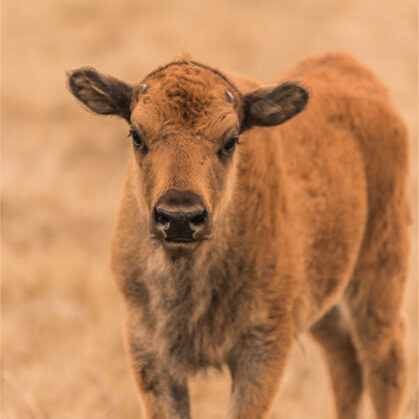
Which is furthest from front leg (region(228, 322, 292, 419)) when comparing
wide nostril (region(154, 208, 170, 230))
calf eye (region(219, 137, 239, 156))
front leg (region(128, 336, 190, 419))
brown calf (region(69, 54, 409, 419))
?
wide nostril (region(154, 208, 170, 230))

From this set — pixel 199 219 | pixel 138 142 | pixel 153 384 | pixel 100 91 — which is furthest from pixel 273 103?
pixel 153 384

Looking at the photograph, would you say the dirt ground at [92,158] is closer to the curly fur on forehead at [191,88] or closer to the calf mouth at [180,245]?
the calf mouth at [180,245]

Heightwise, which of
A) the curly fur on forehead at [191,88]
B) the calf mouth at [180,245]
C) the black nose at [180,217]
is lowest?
the calf mouth at [180,245]

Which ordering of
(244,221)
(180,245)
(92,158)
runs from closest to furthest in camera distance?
(180,245), (244,221), (92,158)

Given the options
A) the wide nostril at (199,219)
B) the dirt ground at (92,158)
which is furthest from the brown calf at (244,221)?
the dirt ground at (92,158)

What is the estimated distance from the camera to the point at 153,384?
4.39 m

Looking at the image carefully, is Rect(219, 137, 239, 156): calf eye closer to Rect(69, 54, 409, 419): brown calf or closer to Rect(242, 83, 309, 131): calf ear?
Rect(69, 54, 409, 419): brown calf

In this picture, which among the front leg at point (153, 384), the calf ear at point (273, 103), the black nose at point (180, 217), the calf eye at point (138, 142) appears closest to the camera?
the black nose at point (180, 217)

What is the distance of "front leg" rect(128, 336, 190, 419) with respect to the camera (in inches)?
172

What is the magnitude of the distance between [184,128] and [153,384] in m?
1.50

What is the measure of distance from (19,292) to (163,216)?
6.65 metres

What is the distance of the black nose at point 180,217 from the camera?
3414 millimetres

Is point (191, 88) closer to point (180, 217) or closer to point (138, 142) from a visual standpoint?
point (138, 142)

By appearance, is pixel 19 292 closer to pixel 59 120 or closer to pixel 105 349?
pixel 105 349
